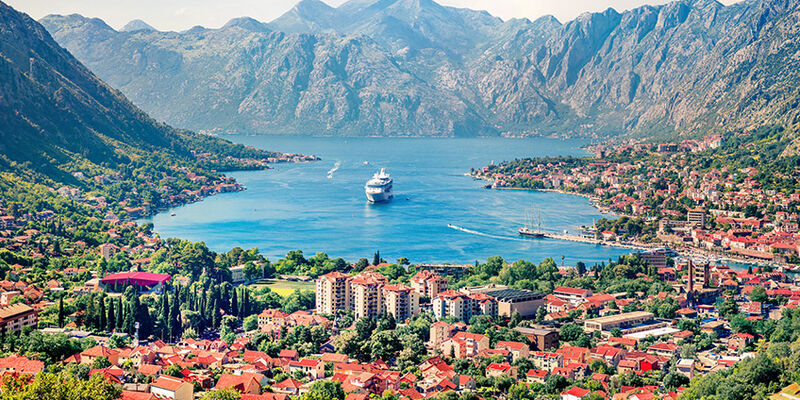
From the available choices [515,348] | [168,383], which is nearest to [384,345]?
[515,348]

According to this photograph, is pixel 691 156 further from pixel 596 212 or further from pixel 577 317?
pixel 577 317

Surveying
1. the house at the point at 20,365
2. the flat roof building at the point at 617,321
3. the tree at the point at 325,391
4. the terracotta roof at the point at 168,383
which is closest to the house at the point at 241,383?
the terracotta roof at the point at 168,383

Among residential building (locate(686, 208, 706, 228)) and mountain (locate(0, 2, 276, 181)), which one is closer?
residential building (locate(686, 208, 706, 228))

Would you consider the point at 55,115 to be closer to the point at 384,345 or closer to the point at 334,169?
the point at 334,169

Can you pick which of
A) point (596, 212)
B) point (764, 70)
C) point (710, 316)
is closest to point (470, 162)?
point (764, 70)

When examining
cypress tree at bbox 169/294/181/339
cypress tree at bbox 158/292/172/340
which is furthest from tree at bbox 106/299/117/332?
cypress tree at bbox 169/294/181/339

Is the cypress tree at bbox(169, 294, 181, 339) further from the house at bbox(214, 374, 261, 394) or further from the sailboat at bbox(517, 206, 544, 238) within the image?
the sailboat at bbox(517, 206, 544, 238)
